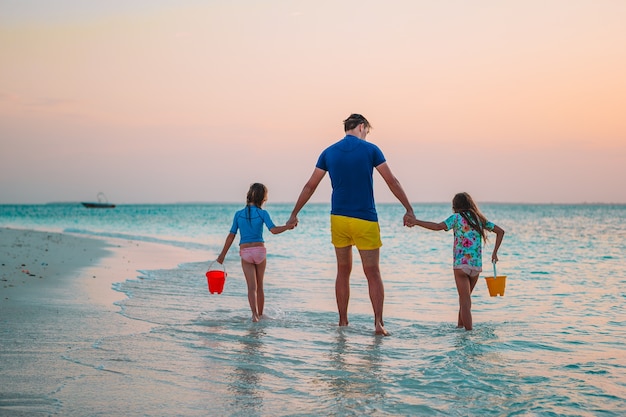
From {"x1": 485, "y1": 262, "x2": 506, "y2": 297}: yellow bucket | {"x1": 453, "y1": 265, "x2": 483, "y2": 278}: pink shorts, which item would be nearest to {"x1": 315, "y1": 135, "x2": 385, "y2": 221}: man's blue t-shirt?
{"x1": 453, "y1": 265, "x2": 483, "y2": 278}: pink shorts

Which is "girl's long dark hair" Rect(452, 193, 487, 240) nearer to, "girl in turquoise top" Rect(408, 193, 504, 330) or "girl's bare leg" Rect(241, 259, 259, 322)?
"girl in turquoise top" Rect(408, 193, 504, 330)

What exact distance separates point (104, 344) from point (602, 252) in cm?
1921

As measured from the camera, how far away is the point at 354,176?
679 centimetres

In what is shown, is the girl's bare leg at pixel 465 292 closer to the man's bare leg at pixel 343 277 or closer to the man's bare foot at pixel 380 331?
the man's bare foot at pixel 380 331

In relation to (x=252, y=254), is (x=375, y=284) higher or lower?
lower

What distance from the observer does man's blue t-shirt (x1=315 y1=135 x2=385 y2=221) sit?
6.78 m

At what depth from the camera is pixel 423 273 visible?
47.0ft

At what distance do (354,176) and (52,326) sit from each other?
350 cm

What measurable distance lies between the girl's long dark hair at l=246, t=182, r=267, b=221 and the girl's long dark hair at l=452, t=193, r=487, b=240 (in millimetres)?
2367

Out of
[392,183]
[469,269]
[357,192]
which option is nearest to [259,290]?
[357,192]

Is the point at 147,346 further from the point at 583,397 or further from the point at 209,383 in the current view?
the point at 583,397

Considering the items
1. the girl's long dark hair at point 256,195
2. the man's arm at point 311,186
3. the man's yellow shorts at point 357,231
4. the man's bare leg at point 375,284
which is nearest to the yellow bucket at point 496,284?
the man's bare leg at point 375,284

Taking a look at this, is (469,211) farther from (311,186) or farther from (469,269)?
(311,186)

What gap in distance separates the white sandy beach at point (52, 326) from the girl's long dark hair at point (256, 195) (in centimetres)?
199
